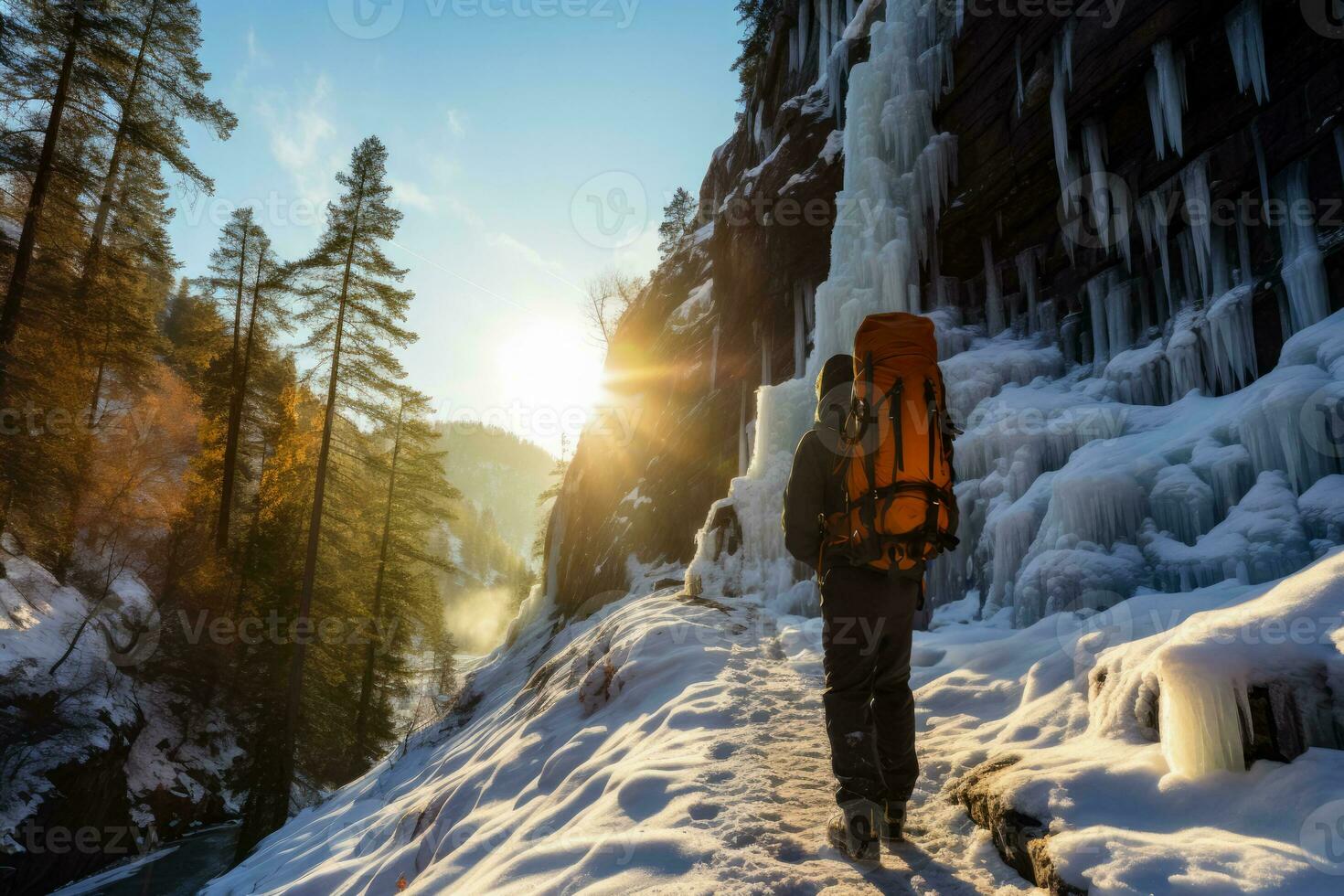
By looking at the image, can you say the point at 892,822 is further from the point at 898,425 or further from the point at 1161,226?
the point at 1161,226

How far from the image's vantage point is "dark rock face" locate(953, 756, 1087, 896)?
88.5 inches

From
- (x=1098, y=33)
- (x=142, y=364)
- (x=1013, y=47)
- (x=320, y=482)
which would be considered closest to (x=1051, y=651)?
(x=1098, y=33)

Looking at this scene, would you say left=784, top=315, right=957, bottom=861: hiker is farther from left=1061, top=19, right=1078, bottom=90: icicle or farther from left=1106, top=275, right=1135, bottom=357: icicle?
left=1061, top=19, right=1078, bottom=90: icicle

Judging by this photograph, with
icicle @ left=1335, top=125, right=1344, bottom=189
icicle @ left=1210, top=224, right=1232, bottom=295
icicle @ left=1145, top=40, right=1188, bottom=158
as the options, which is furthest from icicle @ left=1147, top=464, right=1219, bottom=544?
icicle @ left=1145, top=40, right=1188, bottom=158

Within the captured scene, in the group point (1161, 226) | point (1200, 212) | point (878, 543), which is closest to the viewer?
point (878, 543)

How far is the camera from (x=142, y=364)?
44.9 ft

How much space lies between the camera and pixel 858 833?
8.86 ft

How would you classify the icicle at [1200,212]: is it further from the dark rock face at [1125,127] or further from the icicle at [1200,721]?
the icicle at [1200,721]

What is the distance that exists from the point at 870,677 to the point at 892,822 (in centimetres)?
64

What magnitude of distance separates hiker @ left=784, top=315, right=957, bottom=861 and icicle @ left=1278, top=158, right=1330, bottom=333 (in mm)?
9232

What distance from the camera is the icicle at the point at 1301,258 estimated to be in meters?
8.55

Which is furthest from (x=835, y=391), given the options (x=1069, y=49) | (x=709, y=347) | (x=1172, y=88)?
(x=709, y=347)

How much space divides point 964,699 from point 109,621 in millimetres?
19312

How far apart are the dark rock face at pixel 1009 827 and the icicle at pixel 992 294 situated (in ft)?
43.3
